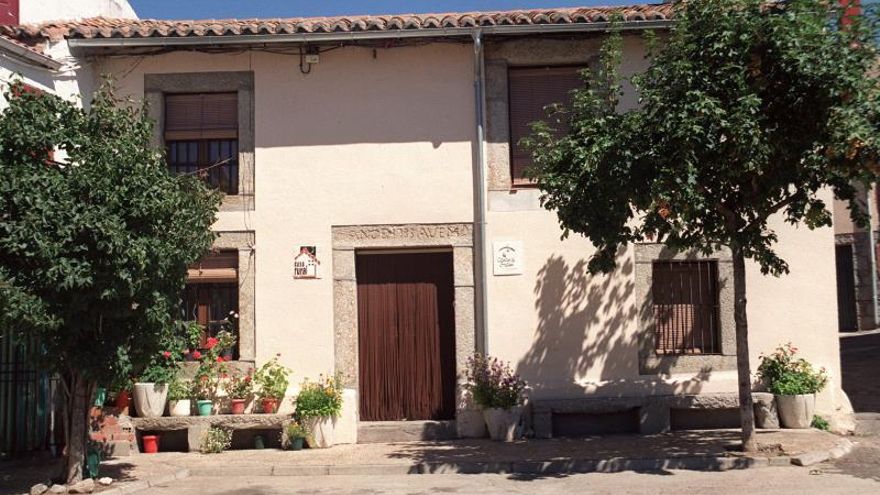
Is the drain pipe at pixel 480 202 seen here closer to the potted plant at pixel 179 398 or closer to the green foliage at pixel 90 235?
the potted plant at pixel 179 398

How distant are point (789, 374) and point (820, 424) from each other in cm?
70

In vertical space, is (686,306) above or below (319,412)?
above

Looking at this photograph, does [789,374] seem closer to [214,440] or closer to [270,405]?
[270,405]

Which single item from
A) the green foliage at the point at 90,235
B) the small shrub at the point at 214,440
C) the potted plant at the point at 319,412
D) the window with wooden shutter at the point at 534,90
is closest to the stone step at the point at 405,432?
the potted plant at the point at 319,412

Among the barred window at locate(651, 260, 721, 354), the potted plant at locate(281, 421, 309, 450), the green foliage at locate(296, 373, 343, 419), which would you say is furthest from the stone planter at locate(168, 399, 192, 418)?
the barred window at locate(651, 260, 721, 354)

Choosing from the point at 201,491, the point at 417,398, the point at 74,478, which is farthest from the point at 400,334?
the point at 74,478

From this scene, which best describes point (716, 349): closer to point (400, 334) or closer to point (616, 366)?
point (616, 366)

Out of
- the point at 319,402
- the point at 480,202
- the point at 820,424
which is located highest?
the point at 480,202

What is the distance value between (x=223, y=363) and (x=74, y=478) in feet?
9.68

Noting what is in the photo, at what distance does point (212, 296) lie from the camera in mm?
11484

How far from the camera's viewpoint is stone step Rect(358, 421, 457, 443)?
36.2 feet

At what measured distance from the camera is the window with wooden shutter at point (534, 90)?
454 inches

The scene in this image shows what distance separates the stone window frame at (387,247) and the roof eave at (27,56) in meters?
3.97

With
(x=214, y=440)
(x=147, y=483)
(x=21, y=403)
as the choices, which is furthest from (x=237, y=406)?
(x=21, y=403)
